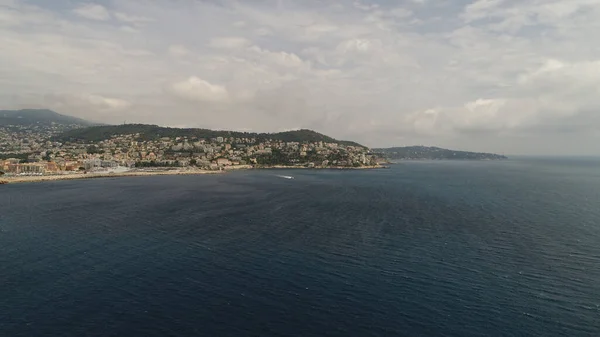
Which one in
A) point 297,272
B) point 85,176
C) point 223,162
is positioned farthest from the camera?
point 223,162

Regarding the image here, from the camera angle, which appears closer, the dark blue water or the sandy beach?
the dark blue water

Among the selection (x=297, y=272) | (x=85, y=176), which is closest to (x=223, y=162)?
(x=85, y=176)

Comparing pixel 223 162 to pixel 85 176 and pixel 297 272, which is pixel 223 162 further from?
pixel 297 272

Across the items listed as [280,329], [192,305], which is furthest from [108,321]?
[280,329]

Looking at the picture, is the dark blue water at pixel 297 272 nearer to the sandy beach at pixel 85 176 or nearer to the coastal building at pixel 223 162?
the sandy beach at pixel 85 176

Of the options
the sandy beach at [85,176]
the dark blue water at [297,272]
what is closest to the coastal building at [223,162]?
the sandy beach at [85,176]

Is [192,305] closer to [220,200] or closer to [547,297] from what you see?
[547,297]

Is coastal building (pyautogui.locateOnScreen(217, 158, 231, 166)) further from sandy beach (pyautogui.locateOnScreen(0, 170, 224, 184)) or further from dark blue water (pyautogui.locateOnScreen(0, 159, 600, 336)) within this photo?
dark blue water (pyautogui.locateOnScreen(0, 159, 600, 336))

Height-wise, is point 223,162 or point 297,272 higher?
point 223,162

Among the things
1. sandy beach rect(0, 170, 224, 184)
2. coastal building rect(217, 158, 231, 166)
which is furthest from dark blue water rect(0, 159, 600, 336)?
coastal building rect(217, 158, 231, 166)
